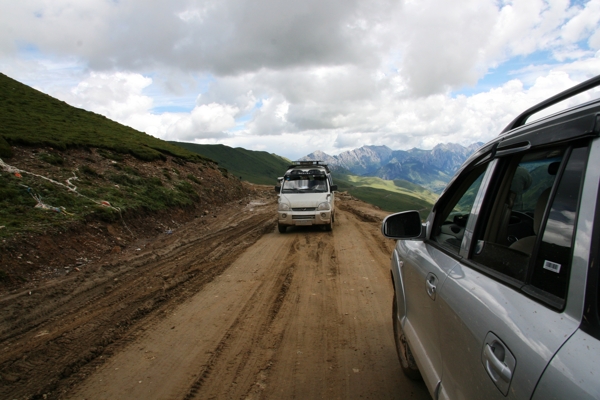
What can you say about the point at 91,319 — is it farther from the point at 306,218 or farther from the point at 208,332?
the point at 306,218

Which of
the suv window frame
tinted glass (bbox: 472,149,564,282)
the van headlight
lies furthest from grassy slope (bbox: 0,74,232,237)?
tinted glass (bbox: 472,149,564,282)

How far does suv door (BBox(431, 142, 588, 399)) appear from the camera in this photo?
1.37m

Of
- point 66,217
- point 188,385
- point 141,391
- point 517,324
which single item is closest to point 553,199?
point 517,324

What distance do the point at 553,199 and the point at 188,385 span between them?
3444 millimetres

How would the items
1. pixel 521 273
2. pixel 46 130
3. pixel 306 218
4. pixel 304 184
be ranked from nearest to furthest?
pixel 521 273 → pixel 306 218 → pixel 304 184 → pixel 46 130

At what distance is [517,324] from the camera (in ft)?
4.84

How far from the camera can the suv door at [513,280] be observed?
4.49 ft

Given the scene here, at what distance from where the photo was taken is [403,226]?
3105 mm

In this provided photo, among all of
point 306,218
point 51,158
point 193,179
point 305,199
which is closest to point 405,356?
point 306,218

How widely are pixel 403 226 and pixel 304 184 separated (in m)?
10.5

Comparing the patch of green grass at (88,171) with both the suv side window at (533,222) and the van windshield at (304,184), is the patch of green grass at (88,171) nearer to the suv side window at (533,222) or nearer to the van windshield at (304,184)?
the van windshield at (304,184)

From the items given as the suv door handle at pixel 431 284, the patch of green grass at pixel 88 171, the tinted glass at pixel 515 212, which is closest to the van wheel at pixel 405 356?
the suv door handle at pixel 431 284

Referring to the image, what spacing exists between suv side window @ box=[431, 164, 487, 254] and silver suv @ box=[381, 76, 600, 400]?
0.02m

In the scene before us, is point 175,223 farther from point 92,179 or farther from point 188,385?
point 188,385
